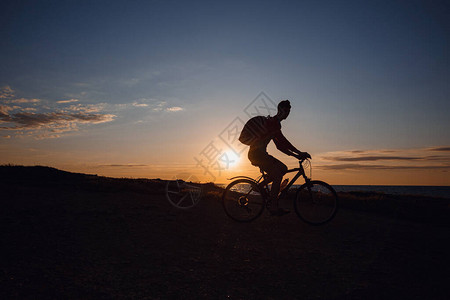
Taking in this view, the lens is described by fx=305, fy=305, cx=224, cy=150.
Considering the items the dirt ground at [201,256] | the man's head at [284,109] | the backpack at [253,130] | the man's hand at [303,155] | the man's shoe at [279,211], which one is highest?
the man's head at [284,109]

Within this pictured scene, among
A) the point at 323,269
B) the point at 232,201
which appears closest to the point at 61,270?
the point at 323,269

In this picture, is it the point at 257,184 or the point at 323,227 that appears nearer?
the point at 323,227

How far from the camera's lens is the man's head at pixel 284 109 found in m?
7.92

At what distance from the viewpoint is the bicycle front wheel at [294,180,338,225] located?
26.1 feet

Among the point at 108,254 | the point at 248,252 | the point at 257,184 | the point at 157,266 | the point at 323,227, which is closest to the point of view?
the point at 157,266

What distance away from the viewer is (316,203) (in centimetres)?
801

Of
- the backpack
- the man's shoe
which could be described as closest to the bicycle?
the man's shoe

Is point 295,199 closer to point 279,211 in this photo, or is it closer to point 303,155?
point 279,211

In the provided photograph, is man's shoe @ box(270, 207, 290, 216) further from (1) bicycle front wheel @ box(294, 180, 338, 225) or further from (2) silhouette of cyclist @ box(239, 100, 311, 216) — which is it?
(1) bicycle front wheel @ box(294, 180, 338, 225)

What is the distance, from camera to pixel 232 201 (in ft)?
27.6

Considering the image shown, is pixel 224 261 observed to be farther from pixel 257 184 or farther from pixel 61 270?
pixel 257 184

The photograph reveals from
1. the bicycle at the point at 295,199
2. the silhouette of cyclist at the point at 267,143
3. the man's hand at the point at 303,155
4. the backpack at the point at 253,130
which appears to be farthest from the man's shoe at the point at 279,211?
the backpack at the point at 253,130

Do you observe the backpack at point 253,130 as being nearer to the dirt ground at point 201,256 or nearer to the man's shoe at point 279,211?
the man's shoe at point 279,211

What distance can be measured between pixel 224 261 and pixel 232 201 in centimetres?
350
